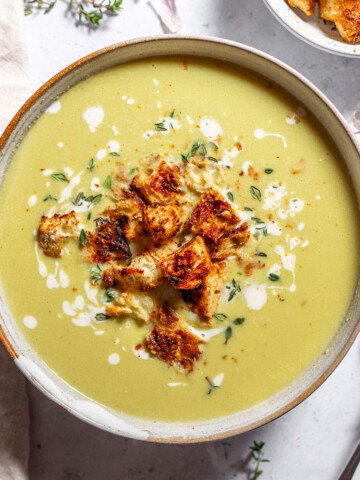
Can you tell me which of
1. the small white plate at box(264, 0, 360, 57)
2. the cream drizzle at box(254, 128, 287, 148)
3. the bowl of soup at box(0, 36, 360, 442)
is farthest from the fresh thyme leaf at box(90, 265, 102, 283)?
the small white plate at box(264, 0, 360, 57)

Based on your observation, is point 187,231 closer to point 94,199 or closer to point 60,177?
point 94,199

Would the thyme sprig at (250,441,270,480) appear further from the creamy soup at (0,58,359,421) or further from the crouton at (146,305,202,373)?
the crouton at (146,305,202,373)

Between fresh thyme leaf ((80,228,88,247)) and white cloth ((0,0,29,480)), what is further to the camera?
white cloth ((0,0,29,480))

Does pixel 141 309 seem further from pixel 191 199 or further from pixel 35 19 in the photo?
pixel 35 19


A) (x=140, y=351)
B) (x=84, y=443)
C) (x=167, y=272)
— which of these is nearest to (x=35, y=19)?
(x=167, y=272)

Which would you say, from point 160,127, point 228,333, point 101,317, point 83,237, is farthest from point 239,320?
point 160,127

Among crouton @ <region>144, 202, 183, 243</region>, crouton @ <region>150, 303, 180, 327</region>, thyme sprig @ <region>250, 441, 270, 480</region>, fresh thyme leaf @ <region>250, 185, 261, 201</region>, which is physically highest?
fresh thyme leaf @ <region>250, 185, 261, 201</region>

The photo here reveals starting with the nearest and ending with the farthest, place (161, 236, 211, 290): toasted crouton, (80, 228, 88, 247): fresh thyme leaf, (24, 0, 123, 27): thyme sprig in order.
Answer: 1. (161, 236, 211, 290): toasted crouton
2. (80, 228, 88, 247): fresh thyme leaf
3. (24, 0, 123, 27): thyme sprig
